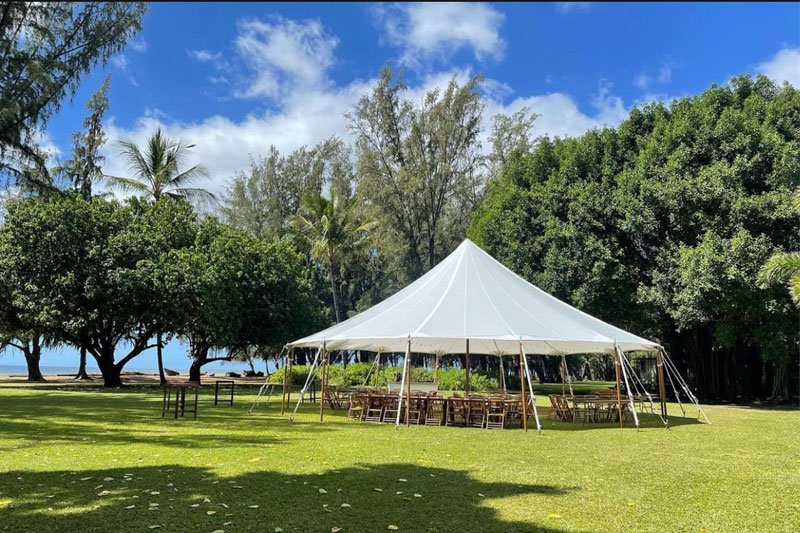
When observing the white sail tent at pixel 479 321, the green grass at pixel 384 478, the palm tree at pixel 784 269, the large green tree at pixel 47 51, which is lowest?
the green grass at pixel 384 478

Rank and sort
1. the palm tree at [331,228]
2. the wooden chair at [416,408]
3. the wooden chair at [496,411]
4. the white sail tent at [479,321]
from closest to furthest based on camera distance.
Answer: the white sail tent at [479,321]
the wooden chair at [496,411]
the wooden chair at [416,408]
the palm tree at [331,228]

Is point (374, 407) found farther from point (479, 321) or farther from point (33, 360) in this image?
point (33, 360)

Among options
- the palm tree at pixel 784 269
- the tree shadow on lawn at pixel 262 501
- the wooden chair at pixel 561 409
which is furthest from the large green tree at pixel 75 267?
the palm tree at pixel 784 269

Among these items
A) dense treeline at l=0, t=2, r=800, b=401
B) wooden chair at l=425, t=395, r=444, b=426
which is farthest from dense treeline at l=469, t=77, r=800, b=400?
wooden chair at l=425, t=395, r=444, b=426

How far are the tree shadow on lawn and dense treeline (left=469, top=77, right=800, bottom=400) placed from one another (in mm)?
14180

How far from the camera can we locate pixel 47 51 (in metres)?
9.68

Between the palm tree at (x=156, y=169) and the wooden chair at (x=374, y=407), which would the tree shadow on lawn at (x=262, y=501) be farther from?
the palm tree at (x=156, y=169)

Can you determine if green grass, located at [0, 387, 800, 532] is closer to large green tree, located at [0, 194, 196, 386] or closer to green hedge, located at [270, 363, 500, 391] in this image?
large green tree, located at [0, 194, 196, 386]

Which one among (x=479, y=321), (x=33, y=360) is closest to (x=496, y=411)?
(x=479, y=321)

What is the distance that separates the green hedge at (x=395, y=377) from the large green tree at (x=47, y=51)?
1601 centimetres

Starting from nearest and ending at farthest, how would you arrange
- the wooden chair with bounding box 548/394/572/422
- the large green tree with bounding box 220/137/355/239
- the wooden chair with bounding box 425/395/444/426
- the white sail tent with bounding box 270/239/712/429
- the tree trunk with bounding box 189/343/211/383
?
the white sail tent with bounding box 270/239/712/429 → the wooden chair with bounding box 425/395/444/426 → the wooden chair with bounding box 548/394/572/422 → the tree trunk with bounding box 189/343/211/383 → the large green tree with bounding box 220/137/355/239

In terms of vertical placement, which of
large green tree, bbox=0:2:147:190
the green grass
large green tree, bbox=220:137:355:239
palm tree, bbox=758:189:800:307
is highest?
large green tree, bbox=220:137:355:239

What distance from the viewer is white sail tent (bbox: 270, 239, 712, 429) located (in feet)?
38.7

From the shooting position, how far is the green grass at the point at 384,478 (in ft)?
16.0
